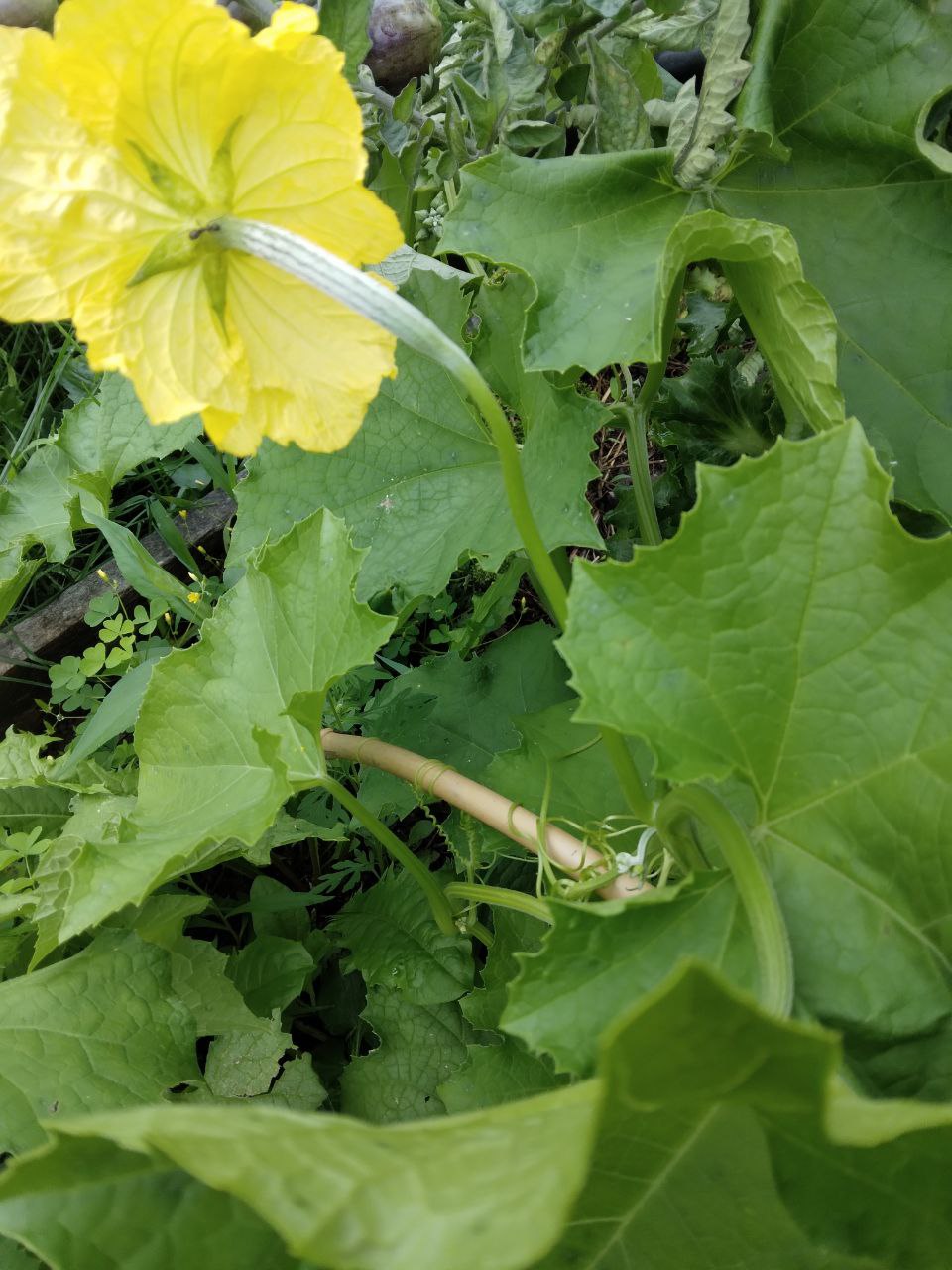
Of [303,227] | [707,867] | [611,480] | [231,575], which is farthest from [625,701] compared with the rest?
[611,480]

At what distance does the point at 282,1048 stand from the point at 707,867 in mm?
693

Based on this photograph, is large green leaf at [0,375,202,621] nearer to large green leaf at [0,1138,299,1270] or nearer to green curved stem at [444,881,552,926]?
green curved stem at [444,881,552,926]

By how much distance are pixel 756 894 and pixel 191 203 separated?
2.21 feet

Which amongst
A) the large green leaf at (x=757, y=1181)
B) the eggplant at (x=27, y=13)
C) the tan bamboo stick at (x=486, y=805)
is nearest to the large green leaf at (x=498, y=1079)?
the tan bamboo stick at (x=486, y=805)

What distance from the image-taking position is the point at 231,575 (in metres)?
1.53

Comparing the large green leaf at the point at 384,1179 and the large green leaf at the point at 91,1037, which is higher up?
the large green leaf at the point at 384,1179

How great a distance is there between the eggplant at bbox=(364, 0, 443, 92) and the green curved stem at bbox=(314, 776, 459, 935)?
101 cm

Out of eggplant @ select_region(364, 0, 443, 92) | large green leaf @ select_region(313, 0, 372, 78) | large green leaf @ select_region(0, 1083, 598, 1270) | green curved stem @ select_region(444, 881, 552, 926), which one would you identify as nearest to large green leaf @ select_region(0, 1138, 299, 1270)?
large green leaf @ select_region(0, 1083, 598, 1270)

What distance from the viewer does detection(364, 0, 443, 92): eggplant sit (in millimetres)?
1392

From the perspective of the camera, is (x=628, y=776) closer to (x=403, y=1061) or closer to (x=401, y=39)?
(x=403, y=1061)

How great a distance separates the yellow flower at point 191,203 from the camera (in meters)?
0.68

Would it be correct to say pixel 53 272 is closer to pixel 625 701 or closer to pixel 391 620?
pixel 391 620

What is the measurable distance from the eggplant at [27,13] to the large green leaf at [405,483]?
54cm

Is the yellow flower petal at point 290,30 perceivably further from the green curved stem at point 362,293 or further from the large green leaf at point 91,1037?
the large green leaf at point 91,1037
